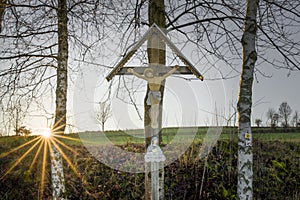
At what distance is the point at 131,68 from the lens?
3.55m

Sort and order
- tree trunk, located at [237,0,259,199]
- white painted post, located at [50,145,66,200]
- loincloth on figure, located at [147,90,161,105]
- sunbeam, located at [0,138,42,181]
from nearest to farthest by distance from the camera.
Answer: loincloth on figure, located at [147,90,161,105] → tree trunk, located at [237,0,259,199] → white painted post, located at [50,145,66,200] → sunbeam, located at [0,138,42,181]

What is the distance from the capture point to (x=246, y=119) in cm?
446

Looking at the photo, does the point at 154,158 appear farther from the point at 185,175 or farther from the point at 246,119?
the point at 185,175

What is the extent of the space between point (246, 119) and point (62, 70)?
11.2 ft

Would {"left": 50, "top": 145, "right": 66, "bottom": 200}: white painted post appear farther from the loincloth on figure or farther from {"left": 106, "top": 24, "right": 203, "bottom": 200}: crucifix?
the loincloth on figure

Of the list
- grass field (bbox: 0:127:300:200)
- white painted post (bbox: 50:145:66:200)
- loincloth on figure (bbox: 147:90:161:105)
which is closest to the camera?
loincloth on figure (bbox: 147:90:161:105)

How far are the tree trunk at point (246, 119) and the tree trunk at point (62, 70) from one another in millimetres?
3126

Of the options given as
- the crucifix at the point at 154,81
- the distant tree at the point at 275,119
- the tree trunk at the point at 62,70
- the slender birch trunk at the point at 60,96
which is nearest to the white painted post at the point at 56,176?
the slender birch trunk at the point at 60,96

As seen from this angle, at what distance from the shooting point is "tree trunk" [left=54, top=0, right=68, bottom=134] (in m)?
5.45

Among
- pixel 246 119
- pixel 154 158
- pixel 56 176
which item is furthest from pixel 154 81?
pixel 56 176

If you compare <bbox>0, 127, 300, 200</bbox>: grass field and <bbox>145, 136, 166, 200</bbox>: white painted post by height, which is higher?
<bbox>145, 136, 166, 200</bbox>: white painted post

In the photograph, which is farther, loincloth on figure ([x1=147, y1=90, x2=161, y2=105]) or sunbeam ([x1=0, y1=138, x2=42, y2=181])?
sunbeam ([x1=0, y1=138, x2=42, y2=181])

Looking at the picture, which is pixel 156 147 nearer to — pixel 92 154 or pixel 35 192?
pixel 35 192

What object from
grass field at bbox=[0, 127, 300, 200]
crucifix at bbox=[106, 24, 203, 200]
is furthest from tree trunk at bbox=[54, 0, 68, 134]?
crucifix at bbox=[106, 24, 203, 200]
